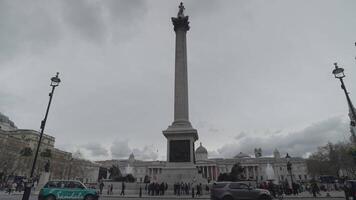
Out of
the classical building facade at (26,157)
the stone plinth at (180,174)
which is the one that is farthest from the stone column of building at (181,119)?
the classical building facade at (26,157)

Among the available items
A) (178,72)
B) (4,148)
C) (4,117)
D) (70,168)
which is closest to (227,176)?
(178,72)

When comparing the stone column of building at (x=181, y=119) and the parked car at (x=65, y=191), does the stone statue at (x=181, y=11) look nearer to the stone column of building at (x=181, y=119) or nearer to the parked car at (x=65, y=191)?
the stone column of building at (x=181, y=119)

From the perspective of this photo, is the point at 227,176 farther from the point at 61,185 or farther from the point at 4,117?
the point at 4,117

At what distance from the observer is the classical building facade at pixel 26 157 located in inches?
2151

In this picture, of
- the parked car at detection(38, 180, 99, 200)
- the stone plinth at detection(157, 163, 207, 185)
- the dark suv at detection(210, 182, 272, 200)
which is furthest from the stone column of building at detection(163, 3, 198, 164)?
the parked car at detection(38, 180, 99, 200)

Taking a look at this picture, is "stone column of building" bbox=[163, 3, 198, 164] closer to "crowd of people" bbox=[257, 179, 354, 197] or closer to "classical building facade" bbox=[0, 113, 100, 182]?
"crowd of people" bbox=[257, 179, 354, 197]

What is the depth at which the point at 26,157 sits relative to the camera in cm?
6456

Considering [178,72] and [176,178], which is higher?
[178,72]

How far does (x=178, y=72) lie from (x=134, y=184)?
17.7 m

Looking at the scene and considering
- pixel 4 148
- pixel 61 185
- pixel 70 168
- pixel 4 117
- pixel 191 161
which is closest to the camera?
pixel 61 185

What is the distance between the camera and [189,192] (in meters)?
27.4

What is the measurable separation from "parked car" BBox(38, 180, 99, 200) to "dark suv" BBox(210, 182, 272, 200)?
348 inches

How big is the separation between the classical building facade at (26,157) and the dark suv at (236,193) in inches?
1300

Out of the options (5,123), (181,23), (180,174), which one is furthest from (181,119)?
(5,123)
